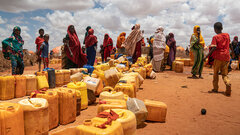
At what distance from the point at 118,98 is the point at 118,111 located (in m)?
1.00

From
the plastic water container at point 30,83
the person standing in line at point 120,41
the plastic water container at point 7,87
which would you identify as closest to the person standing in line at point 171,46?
the person standing in line at point 120,41

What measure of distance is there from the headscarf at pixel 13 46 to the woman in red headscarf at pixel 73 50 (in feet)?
5.67

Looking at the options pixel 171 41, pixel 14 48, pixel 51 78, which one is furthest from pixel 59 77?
pixel 171 41

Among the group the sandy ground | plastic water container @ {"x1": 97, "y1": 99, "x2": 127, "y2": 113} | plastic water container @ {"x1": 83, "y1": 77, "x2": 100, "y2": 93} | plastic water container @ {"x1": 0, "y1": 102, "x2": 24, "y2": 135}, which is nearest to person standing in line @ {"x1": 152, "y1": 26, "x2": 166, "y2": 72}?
the sandy ground

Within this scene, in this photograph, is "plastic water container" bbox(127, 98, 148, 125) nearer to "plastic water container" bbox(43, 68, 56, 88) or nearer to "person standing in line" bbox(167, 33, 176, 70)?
"plastic water container" bbox(43, 68, 56, 88)

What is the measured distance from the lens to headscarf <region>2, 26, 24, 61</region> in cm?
604

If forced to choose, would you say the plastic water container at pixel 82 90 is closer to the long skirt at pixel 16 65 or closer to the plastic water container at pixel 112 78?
the plastic water container at pixel 112 78

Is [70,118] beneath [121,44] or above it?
beneath

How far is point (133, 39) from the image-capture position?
11.6 meters

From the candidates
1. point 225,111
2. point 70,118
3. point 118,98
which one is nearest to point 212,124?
point 225,111

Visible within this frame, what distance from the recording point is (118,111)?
250cm

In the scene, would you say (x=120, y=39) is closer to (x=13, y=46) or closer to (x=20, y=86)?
(x=13, y=46)

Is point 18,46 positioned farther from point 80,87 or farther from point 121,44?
point 121,44

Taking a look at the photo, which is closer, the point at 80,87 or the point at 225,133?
the point at 225,133
